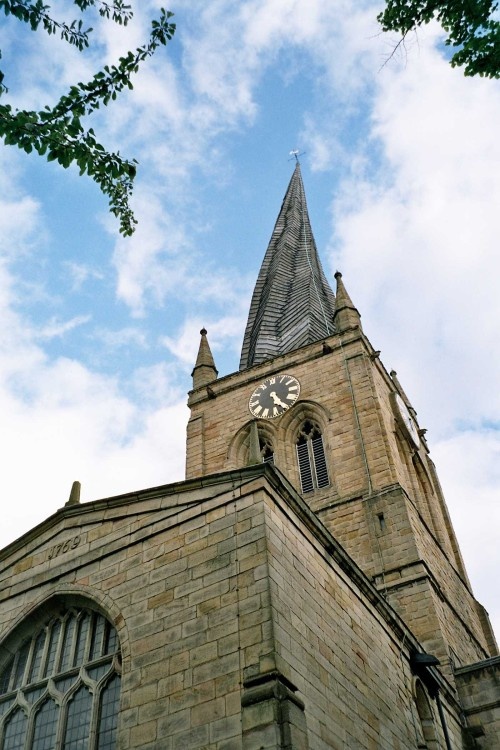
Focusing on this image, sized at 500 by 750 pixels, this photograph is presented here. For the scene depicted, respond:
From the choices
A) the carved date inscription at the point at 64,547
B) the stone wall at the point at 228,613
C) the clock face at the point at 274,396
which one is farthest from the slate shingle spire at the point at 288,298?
the stone wall at the point at 228,613

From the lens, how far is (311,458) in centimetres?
2397

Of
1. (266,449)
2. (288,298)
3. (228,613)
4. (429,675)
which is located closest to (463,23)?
(228,613)

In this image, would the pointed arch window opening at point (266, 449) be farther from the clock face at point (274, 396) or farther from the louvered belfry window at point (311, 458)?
the louvered belfry window at point (311, 458)

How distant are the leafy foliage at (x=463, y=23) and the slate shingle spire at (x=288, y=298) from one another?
19.2 m

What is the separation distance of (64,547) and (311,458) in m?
12.7

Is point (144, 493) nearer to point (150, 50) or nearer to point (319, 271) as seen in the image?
point (150, 50)

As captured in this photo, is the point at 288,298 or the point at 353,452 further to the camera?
the point at 288,298

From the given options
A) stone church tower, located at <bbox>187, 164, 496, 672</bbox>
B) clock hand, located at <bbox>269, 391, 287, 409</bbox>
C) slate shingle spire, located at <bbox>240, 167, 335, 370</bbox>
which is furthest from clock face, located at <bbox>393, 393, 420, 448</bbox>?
slate shingle spire, located at <bbox>240, 167, 335, 370</bbox>

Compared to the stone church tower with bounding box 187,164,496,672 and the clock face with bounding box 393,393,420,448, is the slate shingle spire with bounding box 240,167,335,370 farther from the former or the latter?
the clock face with bounding box 393,393,420,448

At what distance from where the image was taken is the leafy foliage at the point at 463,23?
8328mm

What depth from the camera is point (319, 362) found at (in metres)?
26.3

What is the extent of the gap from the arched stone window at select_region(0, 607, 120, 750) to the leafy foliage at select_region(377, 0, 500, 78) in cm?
836

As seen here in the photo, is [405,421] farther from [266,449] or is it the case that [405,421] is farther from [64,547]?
[64,547]

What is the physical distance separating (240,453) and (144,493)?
1377 centimetres
